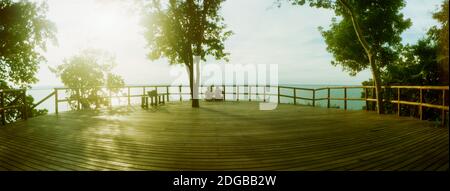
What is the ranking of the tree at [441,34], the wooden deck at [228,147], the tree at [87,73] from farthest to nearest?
the tree at [87,73] < the tree at [441,34] < the wooden deck at [228,147]

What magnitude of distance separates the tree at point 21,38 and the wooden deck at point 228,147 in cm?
1118

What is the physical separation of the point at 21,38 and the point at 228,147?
18.0 metres

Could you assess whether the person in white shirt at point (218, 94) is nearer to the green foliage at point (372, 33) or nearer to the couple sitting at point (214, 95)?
the couple sitting at point (214, 95)

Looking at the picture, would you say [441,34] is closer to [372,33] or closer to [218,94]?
[372,33]

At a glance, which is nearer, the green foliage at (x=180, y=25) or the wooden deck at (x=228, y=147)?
the wooden deck at (x=228, y=147)

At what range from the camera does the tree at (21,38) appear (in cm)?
1517

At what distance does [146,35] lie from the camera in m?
15.7

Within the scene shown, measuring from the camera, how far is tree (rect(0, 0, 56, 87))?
597 inches

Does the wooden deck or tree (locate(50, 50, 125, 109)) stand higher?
tree (locate(50, 50, 125, 109))

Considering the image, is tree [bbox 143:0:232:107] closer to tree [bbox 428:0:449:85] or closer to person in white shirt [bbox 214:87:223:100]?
person in white shirt [bbox 214:87:223:100]

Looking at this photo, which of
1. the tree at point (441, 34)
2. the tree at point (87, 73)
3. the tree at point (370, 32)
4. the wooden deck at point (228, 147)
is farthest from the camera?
the tree at point (87, 73)

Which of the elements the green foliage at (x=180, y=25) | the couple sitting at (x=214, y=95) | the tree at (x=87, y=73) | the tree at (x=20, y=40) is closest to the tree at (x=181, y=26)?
the green foliage at (x=180, y=25)

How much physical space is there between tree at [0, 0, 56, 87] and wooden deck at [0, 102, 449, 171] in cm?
1118

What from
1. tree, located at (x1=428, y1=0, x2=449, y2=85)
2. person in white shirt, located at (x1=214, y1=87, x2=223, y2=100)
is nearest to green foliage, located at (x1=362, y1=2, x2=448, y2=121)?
tree, located at (x1=428, y1=0, x2=449, y2=85)
